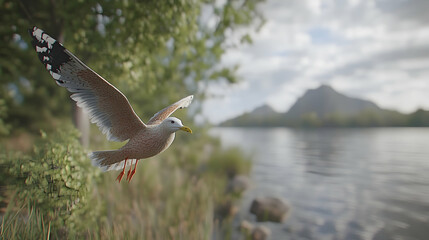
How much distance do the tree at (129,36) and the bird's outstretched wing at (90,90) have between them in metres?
1.18

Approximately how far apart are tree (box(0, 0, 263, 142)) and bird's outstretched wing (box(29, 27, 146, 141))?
1175 mm

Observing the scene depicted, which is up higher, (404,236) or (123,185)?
(123,185)

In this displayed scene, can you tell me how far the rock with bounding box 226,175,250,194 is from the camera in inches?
413

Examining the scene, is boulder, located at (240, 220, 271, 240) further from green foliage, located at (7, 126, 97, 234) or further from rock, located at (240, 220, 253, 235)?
green foliage, located at (7, 126, 97, 234)

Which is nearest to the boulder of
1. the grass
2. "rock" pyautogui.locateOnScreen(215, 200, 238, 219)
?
the grass

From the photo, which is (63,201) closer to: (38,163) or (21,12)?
(38,163)

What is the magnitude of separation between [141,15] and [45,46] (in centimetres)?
365

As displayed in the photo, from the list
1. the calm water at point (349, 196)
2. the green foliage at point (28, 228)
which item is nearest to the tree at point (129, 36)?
the green foliage at point (28, 228)

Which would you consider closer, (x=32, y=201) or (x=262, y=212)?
(x=32, y=201)

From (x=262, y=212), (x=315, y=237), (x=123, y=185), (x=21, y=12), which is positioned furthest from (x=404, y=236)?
(x=21, y=12)

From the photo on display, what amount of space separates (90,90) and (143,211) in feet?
14.4

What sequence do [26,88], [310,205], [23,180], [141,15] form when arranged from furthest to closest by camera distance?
[310,205]
[26,88]
[141,15]
[23,180]

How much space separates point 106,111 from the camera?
5.34 ft

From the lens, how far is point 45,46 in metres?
1.36
